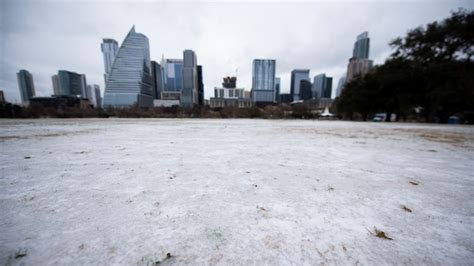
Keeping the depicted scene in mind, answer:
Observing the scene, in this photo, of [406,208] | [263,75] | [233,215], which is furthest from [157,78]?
[406,208]

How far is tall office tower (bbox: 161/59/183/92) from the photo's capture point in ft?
503

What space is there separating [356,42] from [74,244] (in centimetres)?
19409

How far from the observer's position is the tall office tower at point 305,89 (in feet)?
458

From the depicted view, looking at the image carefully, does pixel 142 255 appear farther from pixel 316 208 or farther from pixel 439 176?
pixel 439 176

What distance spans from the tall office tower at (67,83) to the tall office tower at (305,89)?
165340mm

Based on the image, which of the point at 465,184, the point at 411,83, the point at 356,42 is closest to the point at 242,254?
the point at 465,184

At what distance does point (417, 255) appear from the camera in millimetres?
1037

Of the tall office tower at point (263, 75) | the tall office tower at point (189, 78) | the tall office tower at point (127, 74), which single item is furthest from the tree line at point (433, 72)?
the tall office tower at point (189, 78)

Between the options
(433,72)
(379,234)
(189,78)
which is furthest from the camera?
(189,78)

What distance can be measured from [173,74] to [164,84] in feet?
44.4

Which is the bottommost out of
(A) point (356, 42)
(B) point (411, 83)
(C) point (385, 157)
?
(C) point (385, 157)

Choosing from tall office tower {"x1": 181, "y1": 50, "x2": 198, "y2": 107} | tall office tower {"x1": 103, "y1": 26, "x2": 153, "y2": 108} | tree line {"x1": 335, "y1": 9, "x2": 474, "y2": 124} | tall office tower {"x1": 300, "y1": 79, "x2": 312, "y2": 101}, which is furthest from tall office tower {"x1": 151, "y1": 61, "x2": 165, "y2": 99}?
tree line {"x1": 335, "y1": 9, "x2": 474, "y2": 124}

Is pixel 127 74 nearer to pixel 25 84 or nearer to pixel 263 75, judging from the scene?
pixel 25 84

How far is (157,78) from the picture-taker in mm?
138875
